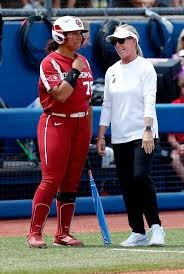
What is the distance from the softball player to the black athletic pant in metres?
0.35

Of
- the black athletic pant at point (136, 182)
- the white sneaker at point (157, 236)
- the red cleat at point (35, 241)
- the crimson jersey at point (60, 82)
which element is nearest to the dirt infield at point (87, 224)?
the red cleat at point (35, 241)

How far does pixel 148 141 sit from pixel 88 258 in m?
1.18

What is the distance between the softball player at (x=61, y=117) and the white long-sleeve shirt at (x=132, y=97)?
25cm

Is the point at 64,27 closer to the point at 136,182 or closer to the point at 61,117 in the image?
the point at 61,117

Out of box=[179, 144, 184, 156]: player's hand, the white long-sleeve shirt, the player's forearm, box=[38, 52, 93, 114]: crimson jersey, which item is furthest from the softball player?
box=[179, 144, 184, 156]: player's hand

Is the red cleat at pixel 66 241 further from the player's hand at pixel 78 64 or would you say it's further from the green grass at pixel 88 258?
the player's hand at pixel 78 64

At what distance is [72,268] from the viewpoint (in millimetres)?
7492

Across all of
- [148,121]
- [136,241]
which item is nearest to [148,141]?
[148,121]

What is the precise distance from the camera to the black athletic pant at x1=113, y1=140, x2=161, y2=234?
8.77 meters

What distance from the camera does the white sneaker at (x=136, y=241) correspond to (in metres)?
9.03

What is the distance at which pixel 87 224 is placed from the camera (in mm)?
11406

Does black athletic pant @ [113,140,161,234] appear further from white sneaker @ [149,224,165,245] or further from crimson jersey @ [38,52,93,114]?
crimson jersey @ [38,52,93,114]

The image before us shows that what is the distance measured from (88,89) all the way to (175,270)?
6.88ft

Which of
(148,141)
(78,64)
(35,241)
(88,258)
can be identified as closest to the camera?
(88,258)
